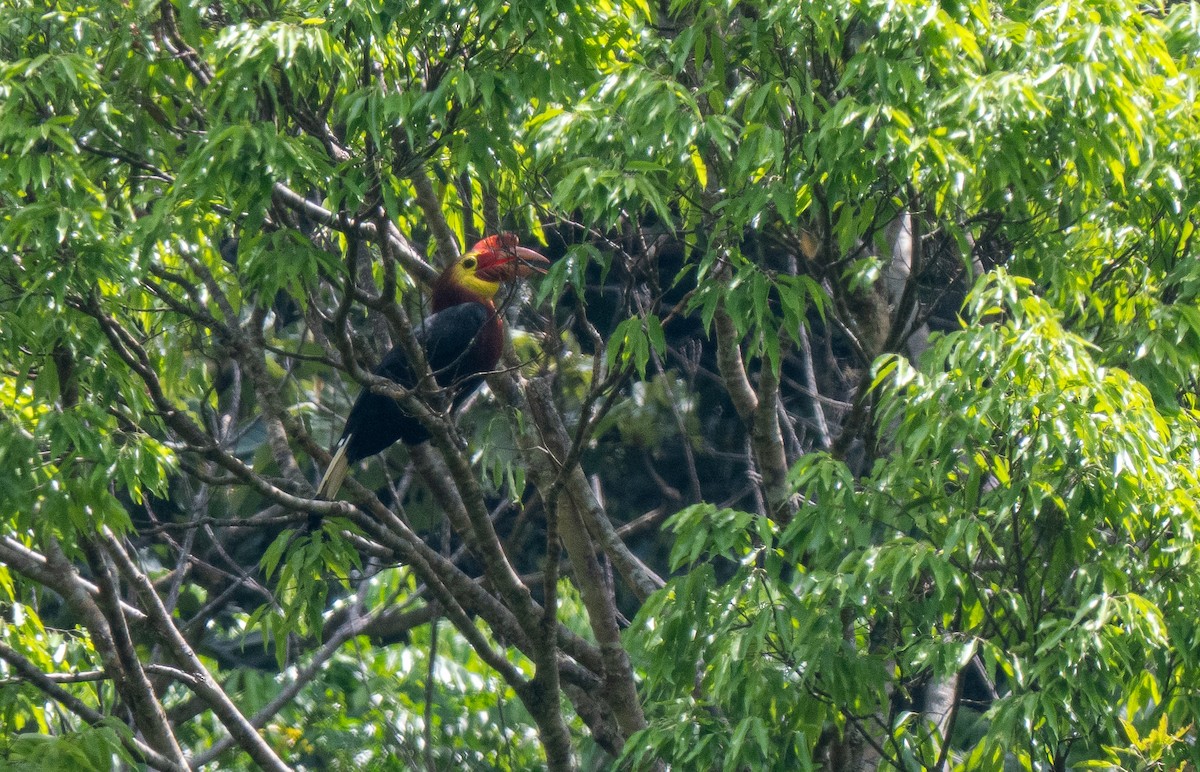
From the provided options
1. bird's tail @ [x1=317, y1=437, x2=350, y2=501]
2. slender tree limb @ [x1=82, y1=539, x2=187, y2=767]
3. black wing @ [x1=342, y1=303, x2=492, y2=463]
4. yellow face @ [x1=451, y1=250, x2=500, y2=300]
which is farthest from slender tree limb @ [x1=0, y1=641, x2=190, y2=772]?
yellow face @ [x1=451, y1=250, x2=500, y2=300]

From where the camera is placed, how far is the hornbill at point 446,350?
5000 millimetres

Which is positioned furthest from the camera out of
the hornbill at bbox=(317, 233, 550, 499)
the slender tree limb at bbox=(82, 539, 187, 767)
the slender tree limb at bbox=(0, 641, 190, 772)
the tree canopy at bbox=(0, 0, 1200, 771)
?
the hornbill at bbox=(317, 233, 550, 499)

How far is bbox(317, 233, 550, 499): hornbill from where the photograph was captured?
5.00 metres

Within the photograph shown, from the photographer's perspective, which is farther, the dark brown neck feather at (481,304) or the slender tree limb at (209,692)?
the dark brown neck feather at (481,304)

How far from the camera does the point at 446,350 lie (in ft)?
18.1

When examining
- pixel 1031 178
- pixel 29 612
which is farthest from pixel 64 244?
pixel 1031 178

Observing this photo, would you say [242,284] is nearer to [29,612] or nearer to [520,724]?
[29,612]

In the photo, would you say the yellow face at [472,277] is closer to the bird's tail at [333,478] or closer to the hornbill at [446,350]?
the hornbill at [446,350]

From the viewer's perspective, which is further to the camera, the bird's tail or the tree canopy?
the bird's tail

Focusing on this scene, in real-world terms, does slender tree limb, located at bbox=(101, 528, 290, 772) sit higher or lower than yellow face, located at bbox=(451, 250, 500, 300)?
lower

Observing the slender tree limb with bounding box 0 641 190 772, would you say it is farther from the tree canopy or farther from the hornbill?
the hornbill

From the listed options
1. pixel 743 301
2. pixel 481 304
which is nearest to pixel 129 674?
pixel 481 304

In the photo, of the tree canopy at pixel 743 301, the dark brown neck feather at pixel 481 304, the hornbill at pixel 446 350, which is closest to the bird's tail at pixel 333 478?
the hornbill at pixel 446 350

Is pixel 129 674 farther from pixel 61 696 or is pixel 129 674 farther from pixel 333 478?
pixel 333 478
